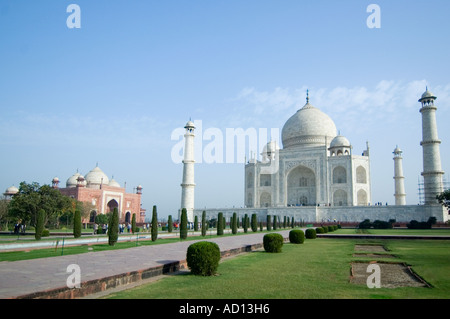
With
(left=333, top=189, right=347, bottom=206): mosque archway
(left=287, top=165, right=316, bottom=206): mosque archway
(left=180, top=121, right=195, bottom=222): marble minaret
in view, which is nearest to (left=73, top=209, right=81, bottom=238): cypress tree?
(left=180, top=121, right=195, bottom=222): marble minaret

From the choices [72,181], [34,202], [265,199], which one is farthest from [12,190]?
[265,199]

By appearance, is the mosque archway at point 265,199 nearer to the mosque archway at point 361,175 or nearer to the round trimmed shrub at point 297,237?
the mosque archway at point 361,175

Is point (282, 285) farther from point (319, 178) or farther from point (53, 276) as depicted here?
point (319, 178)

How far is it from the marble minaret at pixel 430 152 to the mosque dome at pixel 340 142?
754 cm

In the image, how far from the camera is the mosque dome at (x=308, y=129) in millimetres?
37094

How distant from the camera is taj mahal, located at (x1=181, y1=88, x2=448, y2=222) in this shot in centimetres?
2736

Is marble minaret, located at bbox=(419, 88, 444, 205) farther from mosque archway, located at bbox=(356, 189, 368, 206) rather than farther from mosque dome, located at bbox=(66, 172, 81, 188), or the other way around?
mosque dome, located at bbox=(66, 172, 81, 188)

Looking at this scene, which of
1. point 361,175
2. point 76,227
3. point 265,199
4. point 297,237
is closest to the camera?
point 297,237

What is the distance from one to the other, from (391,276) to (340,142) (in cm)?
2972

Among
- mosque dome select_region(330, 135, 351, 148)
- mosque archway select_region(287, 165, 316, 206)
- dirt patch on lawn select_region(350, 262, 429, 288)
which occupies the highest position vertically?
mosque dome select_region(330, 135, 351, 148)

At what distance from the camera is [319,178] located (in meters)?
33.3

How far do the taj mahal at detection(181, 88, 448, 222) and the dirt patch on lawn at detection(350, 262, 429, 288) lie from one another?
21741 millimetres
